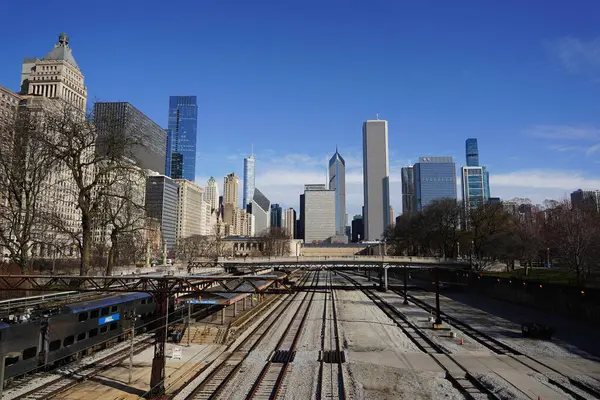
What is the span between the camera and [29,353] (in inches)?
896

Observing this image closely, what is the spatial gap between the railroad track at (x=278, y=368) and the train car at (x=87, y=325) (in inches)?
375

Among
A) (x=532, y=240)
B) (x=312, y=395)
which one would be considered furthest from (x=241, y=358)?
(x=532, y=240)

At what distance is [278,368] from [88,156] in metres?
29.3

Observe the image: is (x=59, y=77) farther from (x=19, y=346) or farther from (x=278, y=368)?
(x=278, y=368)

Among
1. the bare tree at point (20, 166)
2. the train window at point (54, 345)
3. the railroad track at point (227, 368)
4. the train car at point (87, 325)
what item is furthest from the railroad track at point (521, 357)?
the bare tree at point (20, 166)

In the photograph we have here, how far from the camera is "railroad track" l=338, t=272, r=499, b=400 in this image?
22.0 meters

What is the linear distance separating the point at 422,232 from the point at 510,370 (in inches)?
3460

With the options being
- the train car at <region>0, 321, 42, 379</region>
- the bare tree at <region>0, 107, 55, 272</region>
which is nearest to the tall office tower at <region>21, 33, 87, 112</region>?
the bare tree at <region>0, 107, 55, 272</region>

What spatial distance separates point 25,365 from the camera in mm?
22250

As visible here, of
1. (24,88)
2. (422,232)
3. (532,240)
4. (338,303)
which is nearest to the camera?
(338,303)

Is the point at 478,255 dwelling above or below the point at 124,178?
below

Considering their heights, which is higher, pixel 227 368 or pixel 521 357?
→ pixel 227 368

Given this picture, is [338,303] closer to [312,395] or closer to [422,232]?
[312,395]

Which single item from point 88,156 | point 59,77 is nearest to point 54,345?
point 88,156
